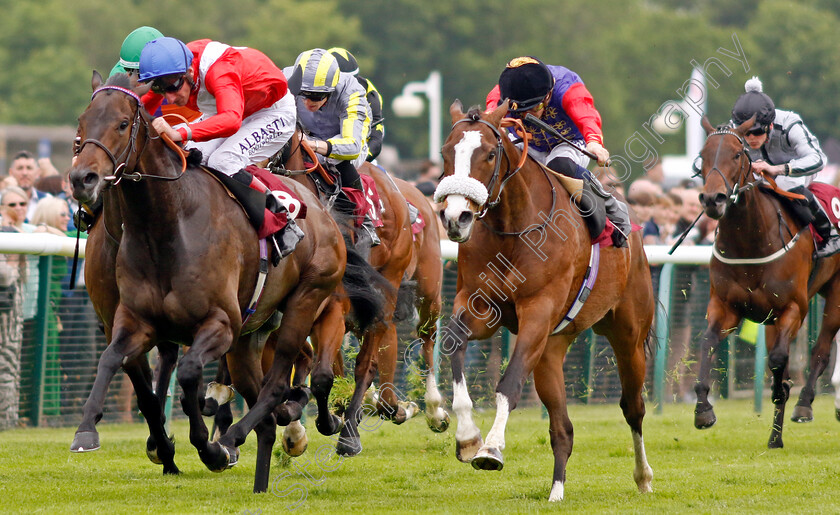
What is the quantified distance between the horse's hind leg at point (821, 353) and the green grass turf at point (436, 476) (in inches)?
10.8

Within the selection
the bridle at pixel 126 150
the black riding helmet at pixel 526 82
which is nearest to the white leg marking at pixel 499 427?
the black riding helmet at pixel 526 82

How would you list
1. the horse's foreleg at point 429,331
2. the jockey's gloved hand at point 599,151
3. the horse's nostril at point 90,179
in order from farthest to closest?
the horse's foreleg at point 429,331 → the jockey's gloved hand at point 599,151 → the horse's nostril at point 90,179

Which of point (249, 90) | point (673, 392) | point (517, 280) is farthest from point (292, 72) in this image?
point (673, 392)

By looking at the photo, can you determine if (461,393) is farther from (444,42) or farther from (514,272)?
(444,42)

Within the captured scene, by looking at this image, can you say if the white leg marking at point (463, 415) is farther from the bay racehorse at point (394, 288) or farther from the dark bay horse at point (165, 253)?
the bay racehorse at point (394, 288)

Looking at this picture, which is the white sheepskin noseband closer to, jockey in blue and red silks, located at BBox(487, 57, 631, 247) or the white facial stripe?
the white facial stripe

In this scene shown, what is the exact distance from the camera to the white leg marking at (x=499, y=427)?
5849 mm

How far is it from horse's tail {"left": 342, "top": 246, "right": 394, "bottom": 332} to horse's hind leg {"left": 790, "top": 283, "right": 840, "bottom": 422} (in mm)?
3656

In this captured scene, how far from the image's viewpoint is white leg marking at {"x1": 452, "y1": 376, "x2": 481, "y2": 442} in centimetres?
608

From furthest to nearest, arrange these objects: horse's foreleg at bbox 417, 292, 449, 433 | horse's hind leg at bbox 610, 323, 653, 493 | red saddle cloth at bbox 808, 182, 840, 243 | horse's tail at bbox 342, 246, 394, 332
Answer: red saddle cloth at bbox 808, 182, 840, 243 → horse's foreleg at bbox 417, 292, 449, 433 → horse's tail at bbox 342, 246, 394, 332 → horse's hind leg at bbox 610, 323, 653, 493

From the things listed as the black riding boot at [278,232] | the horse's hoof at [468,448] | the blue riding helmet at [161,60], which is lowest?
the horse's hoof at [468,448]

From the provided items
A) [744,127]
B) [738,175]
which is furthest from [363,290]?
[744,127]

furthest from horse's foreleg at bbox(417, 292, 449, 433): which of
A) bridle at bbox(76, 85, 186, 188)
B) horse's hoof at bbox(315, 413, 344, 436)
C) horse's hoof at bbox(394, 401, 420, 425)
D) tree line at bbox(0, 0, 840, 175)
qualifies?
tree line at bbox(0, 0, 840, 175)

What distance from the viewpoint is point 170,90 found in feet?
20.7
